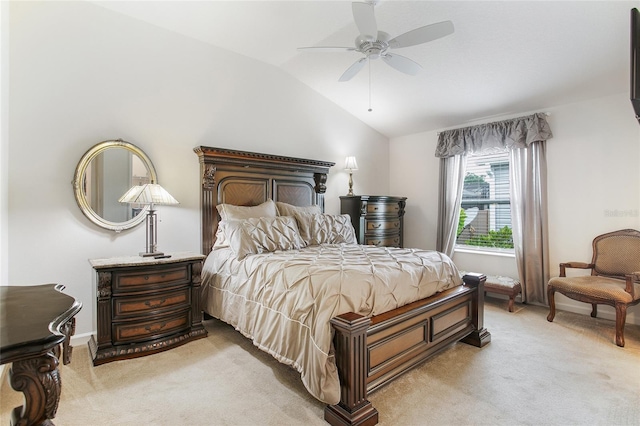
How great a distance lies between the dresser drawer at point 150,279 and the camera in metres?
2.52

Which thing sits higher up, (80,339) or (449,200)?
(449,200)

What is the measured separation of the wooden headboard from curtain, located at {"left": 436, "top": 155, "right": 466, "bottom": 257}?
187 centimetres

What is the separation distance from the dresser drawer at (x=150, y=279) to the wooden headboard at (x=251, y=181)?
2.26 ft

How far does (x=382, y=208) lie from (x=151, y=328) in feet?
Result: 11.3

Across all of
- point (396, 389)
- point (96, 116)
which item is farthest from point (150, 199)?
point (396, 389)

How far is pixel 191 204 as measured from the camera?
3445 millimetres

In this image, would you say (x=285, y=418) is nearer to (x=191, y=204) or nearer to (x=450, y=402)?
(x=450, y=402)

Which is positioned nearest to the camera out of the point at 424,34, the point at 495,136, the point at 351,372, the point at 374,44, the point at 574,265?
the point at 351,372

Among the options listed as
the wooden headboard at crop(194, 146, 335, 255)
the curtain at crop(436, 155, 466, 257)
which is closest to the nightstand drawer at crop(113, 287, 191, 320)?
the wooden headboard at crop(194, 146, 335, 255)

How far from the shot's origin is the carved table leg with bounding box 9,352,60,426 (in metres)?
0.87

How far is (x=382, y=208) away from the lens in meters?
4.89

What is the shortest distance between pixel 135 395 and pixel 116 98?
8.43 ft

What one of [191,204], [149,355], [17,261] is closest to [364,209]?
[191,204]

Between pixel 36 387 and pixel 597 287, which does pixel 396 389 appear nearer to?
pixel 36 387
